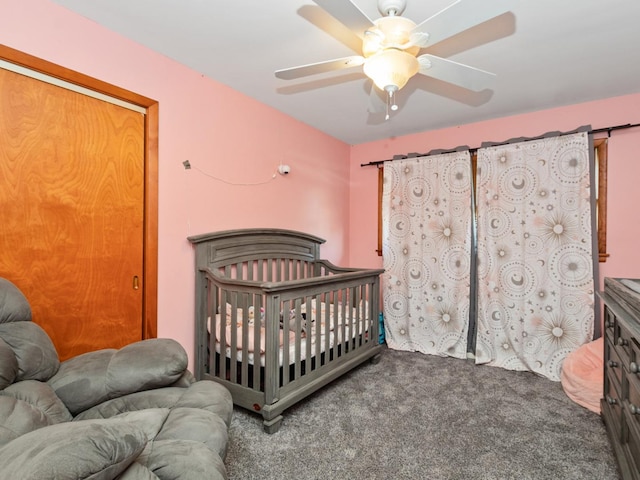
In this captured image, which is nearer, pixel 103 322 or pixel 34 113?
pixel 34 113

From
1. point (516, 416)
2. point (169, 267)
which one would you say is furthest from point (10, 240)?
point (516, 416)

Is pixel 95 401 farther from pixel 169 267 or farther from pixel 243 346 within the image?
pixel 169 267

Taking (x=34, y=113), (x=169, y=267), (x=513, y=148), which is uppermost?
(x=513, y=148)

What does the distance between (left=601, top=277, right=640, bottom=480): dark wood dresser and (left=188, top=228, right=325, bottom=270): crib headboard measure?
2174mm

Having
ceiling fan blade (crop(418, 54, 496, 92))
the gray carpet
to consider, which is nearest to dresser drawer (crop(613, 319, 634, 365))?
the gray carpet

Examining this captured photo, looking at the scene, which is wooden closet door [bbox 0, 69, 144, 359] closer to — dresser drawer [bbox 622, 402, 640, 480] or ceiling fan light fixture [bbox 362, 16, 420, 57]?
ceiling fan light fixture [bbox 362, 16, 420, 57]

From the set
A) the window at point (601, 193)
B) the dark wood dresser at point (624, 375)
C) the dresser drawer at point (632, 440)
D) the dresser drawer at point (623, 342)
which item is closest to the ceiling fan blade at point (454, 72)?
the dark wood dresser at point (624, 375)

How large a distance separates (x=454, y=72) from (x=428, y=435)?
191cm

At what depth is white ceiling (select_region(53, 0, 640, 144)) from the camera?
5.32 feet

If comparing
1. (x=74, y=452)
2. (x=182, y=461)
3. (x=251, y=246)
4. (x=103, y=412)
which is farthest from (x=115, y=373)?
(x=251, y=246)

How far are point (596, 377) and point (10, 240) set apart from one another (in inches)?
138

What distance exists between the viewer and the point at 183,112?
2.19 m

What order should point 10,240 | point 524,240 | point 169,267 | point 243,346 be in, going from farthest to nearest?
point 524,240, point 169,267, point 243,346, point 10,240

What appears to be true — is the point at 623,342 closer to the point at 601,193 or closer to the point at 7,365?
the point at 601,193
